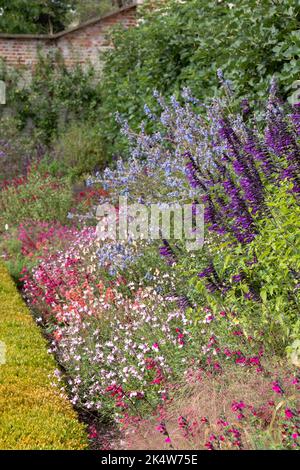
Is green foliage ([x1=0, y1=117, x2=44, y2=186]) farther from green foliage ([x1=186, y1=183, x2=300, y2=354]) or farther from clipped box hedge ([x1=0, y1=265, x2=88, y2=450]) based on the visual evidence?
green foliage ([x1=186, y1=183, x2=300, y2=354])

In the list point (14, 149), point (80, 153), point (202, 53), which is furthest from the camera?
point (14, 149)

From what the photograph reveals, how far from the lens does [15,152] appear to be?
1211 centimetres

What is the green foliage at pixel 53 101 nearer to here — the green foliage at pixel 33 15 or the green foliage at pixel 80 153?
Answer: the green foliage at pixel 80 153

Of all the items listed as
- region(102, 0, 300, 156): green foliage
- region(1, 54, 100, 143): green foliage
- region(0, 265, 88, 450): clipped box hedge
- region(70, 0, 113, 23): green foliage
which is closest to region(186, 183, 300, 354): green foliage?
region(0, 265, 88, 450): clipped box hedge

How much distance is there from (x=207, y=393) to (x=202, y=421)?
329 mm

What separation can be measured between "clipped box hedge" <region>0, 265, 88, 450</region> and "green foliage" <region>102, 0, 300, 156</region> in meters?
3.31

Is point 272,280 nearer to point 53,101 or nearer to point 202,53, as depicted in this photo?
point 202,53

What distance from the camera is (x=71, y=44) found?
568 inches

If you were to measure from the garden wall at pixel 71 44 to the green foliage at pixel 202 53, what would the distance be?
2308 millimetres

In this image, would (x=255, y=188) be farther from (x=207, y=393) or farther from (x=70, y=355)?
(x=70, y=355)

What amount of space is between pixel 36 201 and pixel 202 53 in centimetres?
324

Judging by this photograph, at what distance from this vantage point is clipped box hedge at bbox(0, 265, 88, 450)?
334 cm

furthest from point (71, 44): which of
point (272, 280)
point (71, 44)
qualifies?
point (272, 280)

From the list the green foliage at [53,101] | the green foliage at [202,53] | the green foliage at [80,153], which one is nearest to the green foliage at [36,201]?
the green foliage at [80,153]
